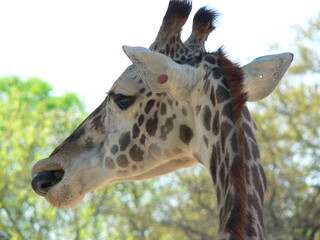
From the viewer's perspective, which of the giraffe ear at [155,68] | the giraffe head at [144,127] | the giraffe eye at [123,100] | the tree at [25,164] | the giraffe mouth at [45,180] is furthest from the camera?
the tree at [25,164]

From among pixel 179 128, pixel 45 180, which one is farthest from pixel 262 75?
pixel 45 180

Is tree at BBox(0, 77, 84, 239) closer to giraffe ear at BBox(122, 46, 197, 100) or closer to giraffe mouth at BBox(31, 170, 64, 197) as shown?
giraffe mouth at BBox(31, 170, 64, 197)

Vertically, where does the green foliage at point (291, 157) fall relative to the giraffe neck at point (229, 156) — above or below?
below

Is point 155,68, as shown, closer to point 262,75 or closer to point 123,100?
point 123,100

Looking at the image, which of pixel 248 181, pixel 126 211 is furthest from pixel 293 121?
pixel 248 181

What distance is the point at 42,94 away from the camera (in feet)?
108

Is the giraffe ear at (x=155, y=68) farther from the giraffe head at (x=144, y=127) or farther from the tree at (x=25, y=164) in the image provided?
the tree at (x=25, y=164)

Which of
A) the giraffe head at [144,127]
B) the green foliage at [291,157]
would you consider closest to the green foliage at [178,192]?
the green foliage at [291,157]

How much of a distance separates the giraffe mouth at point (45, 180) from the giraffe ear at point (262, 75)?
5.21 ft

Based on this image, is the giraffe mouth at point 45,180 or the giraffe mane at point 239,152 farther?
the giraffe mouth at point 45,180

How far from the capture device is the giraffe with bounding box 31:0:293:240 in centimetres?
445

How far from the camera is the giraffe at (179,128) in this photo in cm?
445

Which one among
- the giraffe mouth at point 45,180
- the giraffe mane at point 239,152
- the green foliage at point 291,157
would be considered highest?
the giraffe mouth at point 45,180

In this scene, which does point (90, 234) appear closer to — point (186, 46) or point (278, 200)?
point (278, 200)
